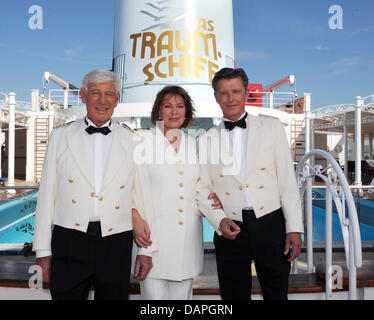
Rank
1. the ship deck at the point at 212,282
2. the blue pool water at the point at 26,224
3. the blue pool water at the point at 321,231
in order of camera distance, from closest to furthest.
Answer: the ship deck at the point at 212,282 < the blue pool water at the point at 26,224 < the blue pool water at the point at 321,231

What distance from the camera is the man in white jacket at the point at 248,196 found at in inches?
80.7

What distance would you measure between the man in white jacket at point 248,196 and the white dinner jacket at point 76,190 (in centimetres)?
53

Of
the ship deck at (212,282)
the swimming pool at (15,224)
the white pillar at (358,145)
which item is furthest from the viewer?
the white pillar at (358,145)

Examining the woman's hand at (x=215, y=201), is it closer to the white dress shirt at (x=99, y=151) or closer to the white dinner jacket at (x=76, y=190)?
the white dinner jacket at (x=76, y=190)

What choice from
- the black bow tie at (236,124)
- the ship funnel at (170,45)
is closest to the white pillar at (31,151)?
the ship funnel at (170,45)

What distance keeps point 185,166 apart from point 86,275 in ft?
2.75

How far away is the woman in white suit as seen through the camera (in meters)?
2.07

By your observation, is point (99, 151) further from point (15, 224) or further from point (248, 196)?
point (15, 224)

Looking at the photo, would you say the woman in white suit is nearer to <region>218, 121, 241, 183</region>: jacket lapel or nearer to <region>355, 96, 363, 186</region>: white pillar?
<region>218, 121, 241, 183</region>: jacket lapel

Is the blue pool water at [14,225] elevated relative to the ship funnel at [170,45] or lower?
lower

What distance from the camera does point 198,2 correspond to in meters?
12.8

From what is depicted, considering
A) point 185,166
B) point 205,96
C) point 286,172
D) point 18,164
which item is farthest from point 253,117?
point 18,164

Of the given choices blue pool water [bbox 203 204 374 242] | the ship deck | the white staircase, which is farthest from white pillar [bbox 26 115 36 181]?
the ship deck

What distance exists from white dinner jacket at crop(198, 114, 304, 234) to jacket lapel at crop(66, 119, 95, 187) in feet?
2.28
